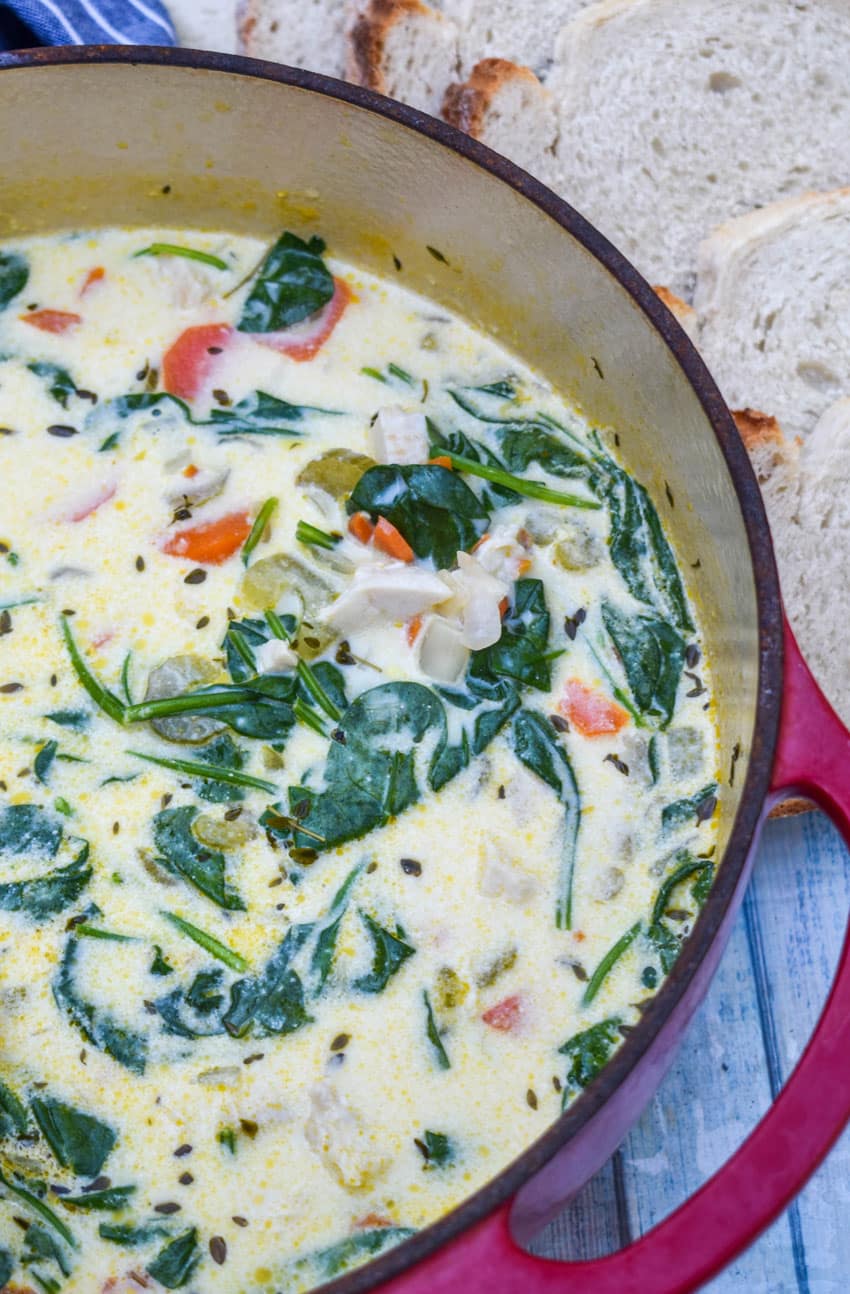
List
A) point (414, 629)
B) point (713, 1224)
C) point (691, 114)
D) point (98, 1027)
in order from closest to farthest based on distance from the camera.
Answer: point (713, 1224) < point (98, 1027) < point (414, 629) < point (691, 114)

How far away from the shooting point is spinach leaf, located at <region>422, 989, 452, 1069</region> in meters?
2.32

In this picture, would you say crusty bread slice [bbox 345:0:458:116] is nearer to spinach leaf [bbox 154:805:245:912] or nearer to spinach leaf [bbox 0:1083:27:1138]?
spinach leaf [bbox 154:805:245:912]

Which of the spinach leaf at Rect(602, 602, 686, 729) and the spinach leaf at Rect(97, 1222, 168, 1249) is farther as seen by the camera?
the spinach leaf at Rect(602, 602, 686, 729)

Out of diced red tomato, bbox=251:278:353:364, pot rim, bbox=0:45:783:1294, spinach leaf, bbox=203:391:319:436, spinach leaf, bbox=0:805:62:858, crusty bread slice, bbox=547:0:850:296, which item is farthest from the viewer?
crusty bread slice, bbox=547:0:850:296

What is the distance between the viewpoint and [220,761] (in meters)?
2.50

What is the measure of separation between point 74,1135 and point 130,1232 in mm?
172

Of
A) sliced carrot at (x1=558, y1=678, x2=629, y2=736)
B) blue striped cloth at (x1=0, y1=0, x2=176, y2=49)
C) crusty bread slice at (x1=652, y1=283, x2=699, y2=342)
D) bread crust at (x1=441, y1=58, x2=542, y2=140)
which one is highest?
bread crust at (x1=441, y1=58, x2=542, y2=140)

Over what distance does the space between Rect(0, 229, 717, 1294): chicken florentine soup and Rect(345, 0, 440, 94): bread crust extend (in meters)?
0.59

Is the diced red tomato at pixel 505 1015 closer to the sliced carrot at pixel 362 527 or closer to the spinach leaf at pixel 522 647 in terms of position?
the spinach leaf at pixel 522 647

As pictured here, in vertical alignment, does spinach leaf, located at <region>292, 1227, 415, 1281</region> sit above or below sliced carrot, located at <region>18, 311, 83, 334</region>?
below

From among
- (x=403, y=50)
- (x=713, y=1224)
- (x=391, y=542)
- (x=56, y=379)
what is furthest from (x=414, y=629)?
(x=403, y=50)

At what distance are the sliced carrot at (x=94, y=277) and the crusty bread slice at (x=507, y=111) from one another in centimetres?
82

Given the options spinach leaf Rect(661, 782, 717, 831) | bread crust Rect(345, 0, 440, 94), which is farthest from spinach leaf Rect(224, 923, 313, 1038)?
bread crust Rect(345, 0, 440, 94)

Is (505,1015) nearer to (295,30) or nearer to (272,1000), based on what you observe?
(272,1000)
